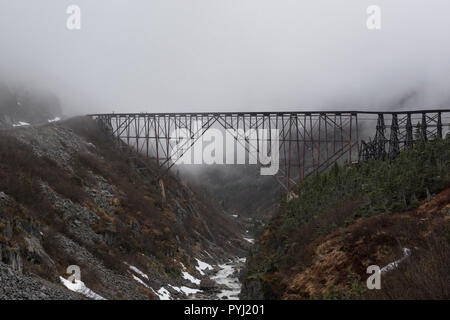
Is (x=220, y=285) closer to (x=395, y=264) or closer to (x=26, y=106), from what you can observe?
(x=395, y=264)

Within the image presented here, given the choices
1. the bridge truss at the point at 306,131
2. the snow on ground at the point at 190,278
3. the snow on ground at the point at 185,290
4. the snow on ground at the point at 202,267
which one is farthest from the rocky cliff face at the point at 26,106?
the snow on ground at the point at 185,290

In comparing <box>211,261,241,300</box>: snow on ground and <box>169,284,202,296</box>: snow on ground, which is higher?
<box>169,284,202,296</box>: snow on ground

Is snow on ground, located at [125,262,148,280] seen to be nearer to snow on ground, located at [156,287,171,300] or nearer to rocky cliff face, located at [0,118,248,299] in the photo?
rocky cliff face, located at [0,118,248,299]

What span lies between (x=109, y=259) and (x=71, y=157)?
15.6 meters

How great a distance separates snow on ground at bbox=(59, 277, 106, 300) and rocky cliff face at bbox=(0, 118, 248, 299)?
0.07 m

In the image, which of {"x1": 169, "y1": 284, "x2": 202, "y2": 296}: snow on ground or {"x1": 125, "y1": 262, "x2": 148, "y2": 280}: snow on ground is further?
{"x1": 169, "y1": 284, "x2": 202, "y2": 296}: snow on ground

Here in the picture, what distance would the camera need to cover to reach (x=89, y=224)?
81.1 ft

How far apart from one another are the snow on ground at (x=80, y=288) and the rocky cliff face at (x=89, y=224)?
68mm

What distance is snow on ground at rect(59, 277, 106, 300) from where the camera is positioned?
16.2 m

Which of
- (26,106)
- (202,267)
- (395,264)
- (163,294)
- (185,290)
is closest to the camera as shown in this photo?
(395,264)

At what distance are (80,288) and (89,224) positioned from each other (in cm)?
863

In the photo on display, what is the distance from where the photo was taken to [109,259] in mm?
22125

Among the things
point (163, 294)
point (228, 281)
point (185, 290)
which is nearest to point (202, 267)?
point (228, 281)

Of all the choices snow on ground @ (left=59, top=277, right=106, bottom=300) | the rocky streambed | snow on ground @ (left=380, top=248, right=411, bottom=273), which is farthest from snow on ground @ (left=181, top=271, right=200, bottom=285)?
snow on ground @ (left=380, top=248, right=411, bottom=273)
